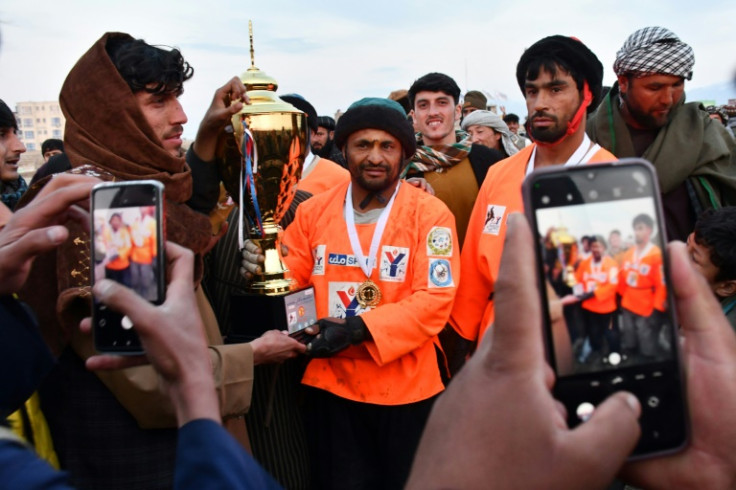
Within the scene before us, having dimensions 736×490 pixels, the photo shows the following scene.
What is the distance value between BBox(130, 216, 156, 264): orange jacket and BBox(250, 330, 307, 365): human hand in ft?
3.07

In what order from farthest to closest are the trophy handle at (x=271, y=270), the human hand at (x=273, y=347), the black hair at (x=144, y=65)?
the trophy handle at (x=271, y=270) < the human hand at (x=273, y=347) < the black hair at (x=144, y=65)

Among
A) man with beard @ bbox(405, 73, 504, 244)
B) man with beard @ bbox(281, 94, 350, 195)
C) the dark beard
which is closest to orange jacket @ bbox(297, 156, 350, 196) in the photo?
man with beard @ bbox(281, 94, 350, 195)

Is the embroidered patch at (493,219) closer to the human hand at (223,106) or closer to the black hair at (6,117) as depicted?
the human hand at (223,106)

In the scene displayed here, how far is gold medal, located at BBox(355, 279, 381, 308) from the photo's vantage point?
2539mm

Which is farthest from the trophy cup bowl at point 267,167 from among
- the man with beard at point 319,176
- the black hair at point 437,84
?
the black hair at point 437,84

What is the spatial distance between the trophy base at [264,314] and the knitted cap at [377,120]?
2.88 ft

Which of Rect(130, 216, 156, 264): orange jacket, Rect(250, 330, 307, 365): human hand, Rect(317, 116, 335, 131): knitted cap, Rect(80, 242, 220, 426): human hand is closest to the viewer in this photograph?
Rect(80, 242, 220, 426): human hand

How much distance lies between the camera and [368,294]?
2.55 m

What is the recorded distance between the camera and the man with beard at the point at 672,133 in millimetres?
3012

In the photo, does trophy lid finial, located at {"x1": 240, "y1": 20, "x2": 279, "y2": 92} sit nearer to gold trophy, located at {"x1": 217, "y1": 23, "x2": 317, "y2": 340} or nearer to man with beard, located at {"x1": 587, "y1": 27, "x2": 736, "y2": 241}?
gold trophy, located at {"x1": 217, "y1": 23, "x2": 317, "y2": 340}

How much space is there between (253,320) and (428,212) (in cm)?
95

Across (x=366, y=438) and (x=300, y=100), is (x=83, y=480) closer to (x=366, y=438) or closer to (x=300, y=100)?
(x=366, y=438)

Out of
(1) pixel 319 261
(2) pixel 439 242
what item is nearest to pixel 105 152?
(1) pixel 319 261

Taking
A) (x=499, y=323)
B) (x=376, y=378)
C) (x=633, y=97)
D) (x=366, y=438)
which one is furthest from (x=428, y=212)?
(x=499, y=323)
